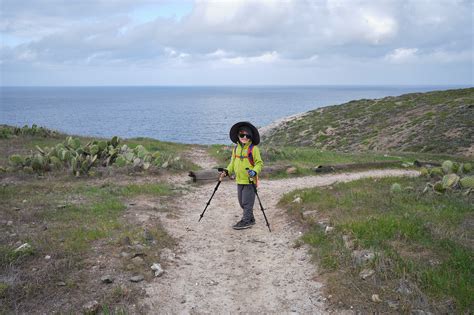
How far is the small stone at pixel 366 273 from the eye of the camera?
670 cm

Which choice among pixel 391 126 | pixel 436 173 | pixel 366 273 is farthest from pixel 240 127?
pixel 391 126

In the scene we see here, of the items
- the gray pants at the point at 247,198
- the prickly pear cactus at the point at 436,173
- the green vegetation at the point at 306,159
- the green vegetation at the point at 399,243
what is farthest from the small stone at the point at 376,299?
the green vegetation at the point at 306,159

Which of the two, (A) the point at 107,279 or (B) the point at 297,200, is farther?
(B) the point at 297,200

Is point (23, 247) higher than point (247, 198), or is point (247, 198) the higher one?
point (247, 198)

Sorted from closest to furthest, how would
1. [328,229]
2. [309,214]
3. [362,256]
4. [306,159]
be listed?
[362,256], [328,229], [309,214], [306,159]

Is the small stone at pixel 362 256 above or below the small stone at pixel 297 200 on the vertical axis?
above

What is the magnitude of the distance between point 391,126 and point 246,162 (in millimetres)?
33750

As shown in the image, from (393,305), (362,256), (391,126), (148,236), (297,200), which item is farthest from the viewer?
(391,126)

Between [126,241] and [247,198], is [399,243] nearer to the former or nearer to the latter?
[247,198]

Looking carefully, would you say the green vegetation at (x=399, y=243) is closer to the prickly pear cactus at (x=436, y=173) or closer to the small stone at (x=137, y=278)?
the prickly pear cactus at (x=436, y=173)

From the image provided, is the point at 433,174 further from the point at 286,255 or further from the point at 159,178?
the point at 159,178

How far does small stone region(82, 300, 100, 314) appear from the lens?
19.5 ft

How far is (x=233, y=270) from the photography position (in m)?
7.94

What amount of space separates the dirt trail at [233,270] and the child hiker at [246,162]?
553 millimetres
